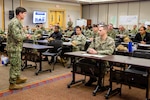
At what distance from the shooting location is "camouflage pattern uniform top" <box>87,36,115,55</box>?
3.80 m

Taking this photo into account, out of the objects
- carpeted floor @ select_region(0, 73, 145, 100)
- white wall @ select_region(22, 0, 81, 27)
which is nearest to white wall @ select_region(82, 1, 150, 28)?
white wall @ select_region(22, 0, 81, 27)

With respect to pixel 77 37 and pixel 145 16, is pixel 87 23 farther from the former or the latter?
pixel 77 37

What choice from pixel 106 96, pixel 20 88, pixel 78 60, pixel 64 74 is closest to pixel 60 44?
pixel 64 74

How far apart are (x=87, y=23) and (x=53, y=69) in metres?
9.45

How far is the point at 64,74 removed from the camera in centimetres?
498

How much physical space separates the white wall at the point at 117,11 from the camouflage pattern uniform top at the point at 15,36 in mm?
10120

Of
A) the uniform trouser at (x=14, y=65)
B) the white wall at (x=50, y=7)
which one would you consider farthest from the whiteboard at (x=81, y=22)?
the uniform trouser at (x=14, y=65)

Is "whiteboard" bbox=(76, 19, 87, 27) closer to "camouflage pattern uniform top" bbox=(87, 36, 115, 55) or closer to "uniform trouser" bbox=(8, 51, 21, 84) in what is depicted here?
"camouflage pattern uniform top" bbox=(87, 36, 115, 55)

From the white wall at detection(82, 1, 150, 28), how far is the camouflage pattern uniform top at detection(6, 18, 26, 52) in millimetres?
10120

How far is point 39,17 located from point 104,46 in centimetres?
840

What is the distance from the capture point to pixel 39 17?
1163cm

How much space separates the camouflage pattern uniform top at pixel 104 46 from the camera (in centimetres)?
380

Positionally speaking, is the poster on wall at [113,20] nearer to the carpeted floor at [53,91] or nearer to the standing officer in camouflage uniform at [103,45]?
the carpeted floor at [53,91]

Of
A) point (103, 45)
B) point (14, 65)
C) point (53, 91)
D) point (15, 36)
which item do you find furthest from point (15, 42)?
point (103, 45)
